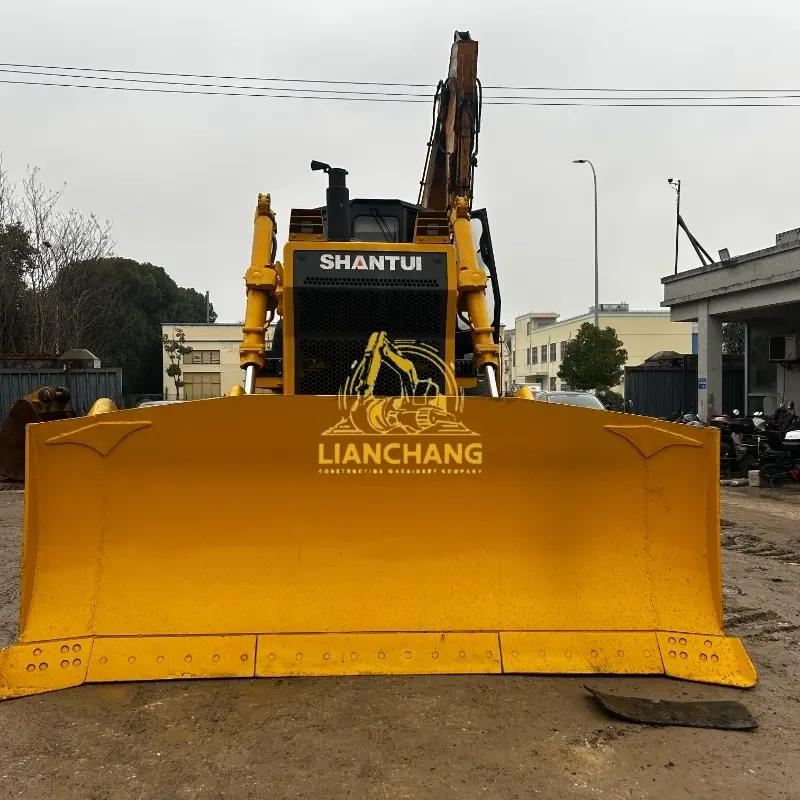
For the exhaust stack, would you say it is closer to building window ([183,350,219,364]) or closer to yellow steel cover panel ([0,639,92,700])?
yellow steel cover panel ([0,639,92,700])

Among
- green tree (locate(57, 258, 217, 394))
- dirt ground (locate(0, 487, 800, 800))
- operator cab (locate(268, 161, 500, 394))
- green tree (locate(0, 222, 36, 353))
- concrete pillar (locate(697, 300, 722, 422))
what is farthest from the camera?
green tree (locate(57, 258, 217, 394))

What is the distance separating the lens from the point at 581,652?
3.23 metres

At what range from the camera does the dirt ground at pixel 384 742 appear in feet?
8.07

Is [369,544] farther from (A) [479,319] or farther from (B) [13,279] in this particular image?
(B) [13,279]

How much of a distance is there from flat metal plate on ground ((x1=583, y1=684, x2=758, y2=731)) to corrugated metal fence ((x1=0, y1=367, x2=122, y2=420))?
13.8 meters

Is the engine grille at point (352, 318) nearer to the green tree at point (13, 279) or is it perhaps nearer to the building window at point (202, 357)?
the green tree at point (13, 279)

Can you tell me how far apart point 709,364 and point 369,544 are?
14.7 meters

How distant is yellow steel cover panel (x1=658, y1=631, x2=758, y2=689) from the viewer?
3.19 m

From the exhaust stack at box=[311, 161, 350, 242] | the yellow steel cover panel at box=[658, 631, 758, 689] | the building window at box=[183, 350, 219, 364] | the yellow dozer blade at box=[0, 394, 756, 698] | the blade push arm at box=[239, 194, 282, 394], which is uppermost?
the building window at box=[183, 350, 219, 364]

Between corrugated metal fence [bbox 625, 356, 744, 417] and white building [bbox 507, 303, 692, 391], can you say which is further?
white building [bbox 507, 303, 692, 391]

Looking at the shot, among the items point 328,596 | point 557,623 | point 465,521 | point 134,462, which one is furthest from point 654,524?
point 134,462

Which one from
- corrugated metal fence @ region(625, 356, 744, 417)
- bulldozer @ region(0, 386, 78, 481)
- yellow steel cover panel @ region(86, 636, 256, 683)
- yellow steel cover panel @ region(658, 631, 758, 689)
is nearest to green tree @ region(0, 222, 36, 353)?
bulldozer @ region(0, 386, 78, 481)

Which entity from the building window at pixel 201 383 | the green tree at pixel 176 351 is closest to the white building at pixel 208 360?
the building window at pixel 201 383

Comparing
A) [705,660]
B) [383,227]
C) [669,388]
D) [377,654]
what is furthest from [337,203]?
[669,388]
